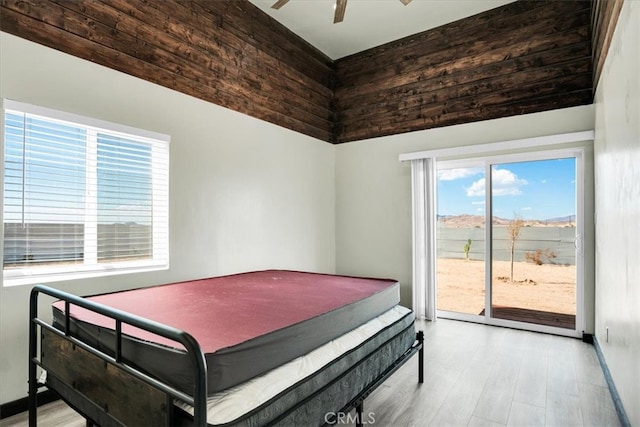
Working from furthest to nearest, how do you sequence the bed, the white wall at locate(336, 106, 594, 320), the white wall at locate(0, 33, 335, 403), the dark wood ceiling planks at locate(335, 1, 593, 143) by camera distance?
the white wall at locate(336, 106, 594, 320) → the dark wood ceiling planks at locate(335, 1, 593, 143) → the white wall at locate(0, 33, 335, 403) → the bed

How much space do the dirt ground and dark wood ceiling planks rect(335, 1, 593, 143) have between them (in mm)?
1731

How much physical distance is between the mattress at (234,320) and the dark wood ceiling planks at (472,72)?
2.62 meters

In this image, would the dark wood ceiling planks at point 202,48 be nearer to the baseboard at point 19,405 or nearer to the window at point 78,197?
the window at point 78,197

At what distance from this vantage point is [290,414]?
137cm

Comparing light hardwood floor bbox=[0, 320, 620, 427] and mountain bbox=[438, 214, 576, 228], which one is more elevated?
mountain bbox=[438, 214, 576, 228]

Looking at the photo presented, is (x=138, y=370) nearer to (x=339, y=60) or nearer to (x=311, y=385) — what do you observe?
(x=311, y=385)

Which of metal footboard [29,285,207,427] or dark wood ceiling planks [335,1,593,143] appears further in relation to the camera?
dark wood ceiling planks [335,1,593,143]

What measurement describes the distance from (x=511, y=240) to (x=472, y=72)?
2.01 metres

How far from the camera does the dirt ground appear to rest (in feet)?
12.0

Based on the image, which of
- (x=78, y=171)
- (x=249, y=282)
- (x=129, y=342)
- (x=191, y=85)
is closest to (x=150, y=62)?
(x=191, y=85)

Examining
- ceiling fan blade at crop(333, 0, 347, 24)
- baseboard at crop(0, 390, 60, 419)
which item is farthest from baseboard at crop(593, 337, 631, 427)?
baseboard at crop(0, 390, 60, 419)

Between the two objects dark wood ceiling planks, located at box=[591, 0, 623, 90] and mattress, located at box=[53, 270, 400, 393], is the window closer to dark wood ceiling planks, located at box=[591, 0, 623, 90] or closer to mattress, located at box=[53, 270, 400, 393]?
mattress, located at box=[53, 270, 400, 393]

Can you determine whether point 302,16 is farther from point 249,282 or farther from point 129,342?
point 129,342

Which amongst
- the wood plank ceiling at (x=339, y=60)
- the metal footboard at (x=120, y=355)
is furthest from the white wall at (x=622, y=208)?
the metal footboard at (x=120, y=355)
